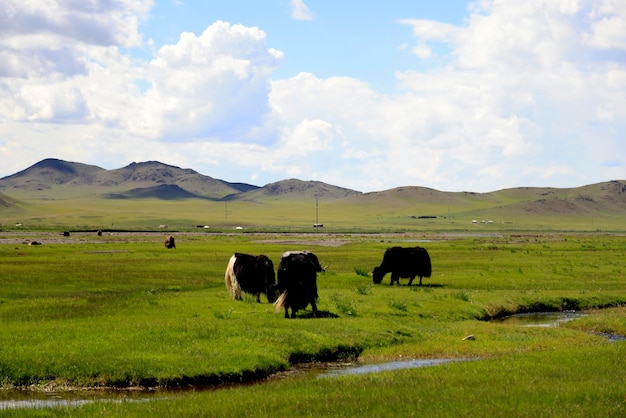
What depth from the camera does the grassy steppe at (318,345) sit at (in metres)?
16.4

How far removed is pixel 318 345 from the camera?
2469 centimetres

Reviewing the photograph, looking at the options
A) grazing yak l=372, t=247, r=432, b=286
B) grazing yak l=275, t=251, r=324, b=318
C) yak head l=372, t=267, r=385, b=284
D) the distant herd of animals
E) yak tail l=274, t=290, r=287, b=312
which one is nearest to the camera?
grazing yak l=275, t=251, r=324, b=318

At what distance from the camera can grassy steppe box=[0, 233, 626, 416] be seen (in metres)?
16.4

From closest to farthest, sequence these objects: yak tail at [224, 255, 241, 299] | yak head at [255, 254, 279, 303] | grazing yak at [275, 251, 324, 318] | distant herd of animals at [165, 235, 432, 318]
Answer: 1. grazing yak at [275, 251, 324, 318]
2. distant herd of animals at [165, 235, 432, 318]
3. yak head at [255, 254, 279, 303]
4. yak tail at [224, 255, 241, 299]

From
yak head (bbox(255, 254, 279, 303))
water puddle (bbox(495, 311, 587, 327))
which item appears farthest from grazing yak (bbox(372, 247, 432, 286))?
yak head (bbox(255, 254, 279, 303))

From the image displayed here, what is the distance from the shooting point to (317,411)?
→ 15617 millimetres

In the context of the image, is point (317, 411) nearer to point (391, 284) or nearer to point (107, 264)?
point (391, 284)

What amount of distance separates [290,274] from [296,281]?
1.36 ft

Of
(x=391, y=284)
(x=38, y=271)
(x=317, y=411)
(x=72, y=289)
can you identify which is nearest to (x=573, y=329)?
(x=391, y=284)

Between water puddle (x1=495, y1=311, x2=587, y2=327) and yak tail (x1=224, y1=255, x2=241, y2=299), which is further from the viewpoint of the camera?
yak tail (x1=224, y1=255, x2=241, y2=299)

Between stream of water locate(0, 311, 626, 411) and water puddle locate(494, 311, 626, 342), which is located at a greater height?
stream of water locate(0, 311, 626, 411)

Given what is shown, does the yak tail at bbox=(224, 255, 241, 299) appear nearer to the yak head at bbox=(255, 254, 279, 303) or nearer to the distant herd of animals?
the distant herd of animals

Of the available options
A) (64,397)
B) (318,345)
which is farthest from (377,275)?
(64,397)

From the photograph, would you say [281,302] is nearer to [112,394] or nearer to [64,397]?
[112,394]
